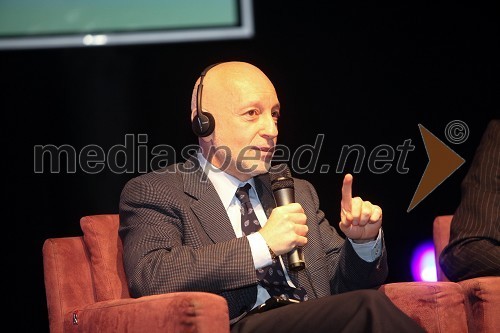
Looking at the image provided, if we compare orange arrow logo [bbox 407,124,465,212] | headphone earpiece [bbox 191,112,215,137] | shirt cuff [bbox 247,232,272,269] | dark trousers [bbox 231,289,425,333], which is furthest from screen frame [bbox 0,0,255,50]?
dark trousers [bbox 231,289,425,333]

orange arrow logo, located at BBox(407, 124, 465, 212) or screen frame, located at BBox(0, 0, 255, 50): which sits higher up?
screen frame, located at BBox(0, 0, 255, 50)

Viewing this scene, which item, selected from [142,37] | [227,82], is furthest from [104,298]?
[142,37]

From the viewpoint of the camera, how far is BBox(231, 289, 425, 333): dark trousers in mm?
2061

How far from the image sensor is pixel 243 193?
104 inches

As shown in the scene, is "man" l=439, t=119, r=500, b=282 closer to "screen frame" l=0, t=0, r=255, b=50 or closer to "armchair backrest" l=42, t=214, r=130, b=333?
"armchair backrest" l=42, t=214, r=130, b=333

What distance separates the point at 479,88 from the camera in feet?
12.5

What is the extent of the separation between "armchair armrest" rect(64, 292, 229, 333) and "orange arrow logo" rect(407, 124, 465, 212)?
1.95 metres

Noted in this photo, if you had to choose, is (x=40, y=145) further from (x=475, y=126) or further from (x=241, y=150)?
(x=475, y=126)

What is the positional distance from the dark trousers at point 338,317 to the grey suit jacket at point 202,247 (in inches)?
5.1

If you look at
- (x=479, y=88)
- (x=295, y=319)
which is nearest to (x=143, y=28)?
(x=479, y=88)

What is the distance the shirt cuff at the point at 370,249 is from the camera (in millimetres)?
2506

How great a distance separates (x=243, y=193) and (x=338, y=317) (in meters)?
0.65

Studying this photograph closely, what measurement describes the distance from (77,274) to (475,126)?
206 cm

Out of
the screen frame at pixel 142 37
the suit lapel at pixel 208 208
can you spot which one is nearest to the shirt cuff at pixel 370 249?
the suit lapel at pixel 208 208
